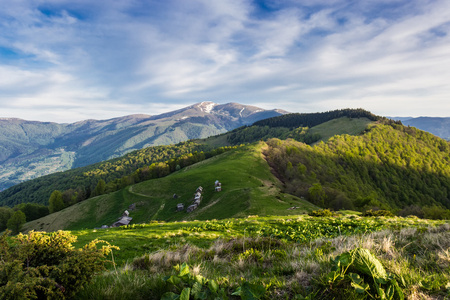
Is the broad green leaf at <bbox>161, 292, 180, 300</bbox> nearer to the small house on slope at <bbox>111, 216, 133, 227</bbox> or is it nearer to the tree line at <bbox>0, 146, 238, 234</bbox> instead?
the small house on slope at <bbox>111, 216, 133, 227</bbox>

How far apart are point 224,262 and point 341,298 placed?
3718 millimetres

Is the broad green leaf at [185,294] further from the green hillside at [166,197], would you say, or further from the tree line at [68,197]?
the tree line at [68,197]

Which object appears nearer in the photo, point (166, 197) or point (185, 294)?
point (185, 294)

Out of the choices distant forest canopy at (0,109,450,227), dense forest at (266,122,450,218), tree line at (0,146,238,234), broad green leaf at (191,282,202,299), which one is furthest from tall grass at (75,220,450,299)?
tree line at (0,146,238,234)

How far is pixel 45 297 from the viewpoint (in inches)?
166

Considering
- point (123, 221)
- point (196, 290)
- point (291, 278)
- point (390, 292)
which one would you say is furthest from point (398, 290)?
point (123, 221)

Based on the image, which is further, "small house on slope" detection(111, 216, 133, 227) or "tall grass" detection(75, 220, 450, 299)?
"small house on slope" detection(111, 216, 133, 227)

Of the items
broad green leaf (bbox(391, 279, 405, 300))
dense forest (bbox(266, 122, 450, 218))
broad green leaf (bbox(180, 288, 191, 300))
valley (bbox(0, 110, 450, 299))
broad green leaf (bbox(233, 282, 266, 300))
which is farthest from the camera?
dense forest (bbox(266, 122, 450, 218))

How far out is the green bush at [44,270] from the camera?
388cm

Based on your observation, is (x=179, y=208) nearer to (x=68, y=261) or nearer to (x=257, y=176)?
(x=257, y=176)

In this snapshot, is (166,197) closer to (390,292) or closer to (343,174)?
(390,292)

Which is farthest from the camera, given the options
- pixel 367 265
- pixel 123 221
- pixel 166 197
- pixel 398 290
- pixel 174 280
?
pixel 166 197

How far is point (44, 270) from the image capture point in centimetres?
Answer: 447

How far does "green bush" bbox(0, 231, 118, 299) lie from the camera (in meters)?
3.88
